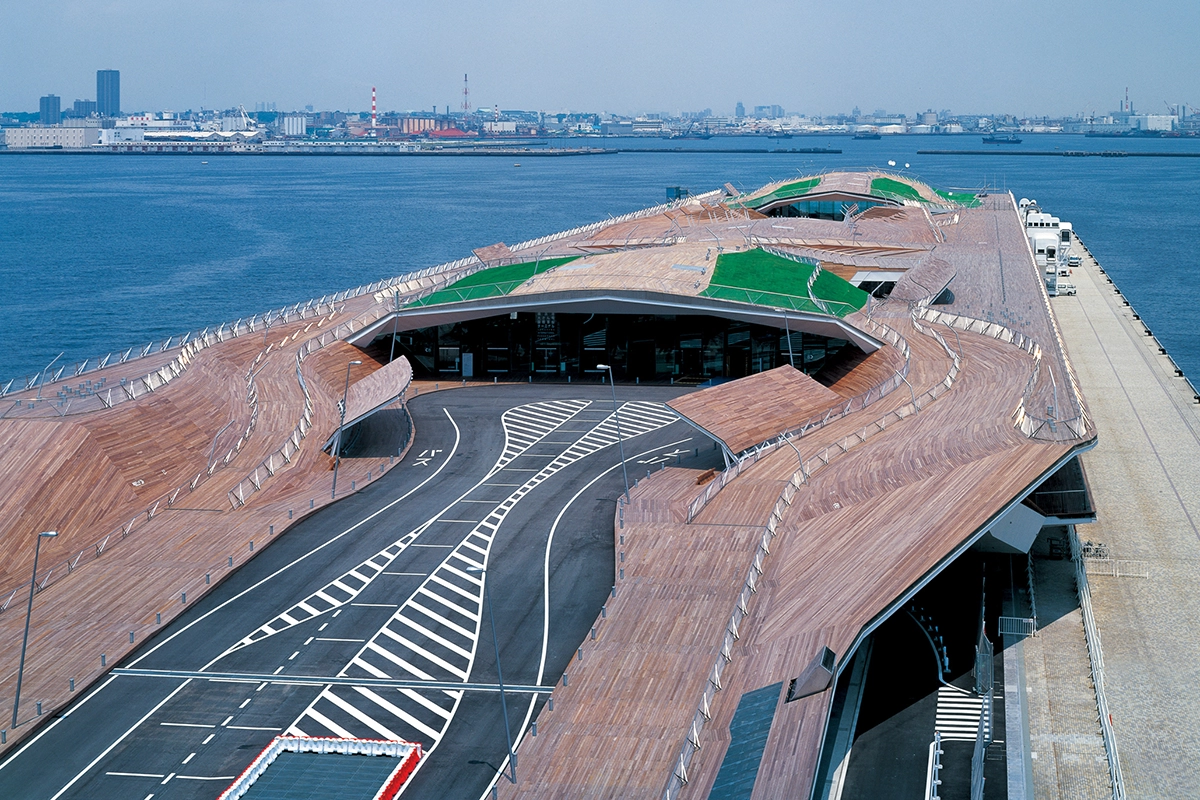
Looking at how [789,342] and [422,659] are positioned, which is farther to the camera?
[789,342]

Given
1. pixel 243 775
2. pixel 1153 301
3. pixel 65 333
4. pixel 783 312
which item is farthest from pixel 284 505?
pixel 1153 301

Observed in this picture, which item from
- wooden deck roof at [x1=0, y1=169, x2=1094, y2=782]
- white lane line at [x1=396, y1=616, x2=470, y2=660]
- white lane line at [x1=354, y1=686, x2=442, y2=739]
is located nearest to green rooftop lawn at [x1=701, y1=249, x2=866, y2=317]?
wooden deck roof at [x1=0, y1=169, x2=1094, y2=782]

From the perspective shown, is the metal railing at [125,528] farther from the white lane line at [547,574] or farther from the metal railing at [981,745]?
the metal railing at [981,745]

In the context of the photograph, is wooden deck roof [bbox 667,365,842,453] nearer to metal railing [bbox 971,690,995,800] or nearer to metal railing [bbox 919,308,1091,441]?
metal railing [bbox 919,308,1091,441]

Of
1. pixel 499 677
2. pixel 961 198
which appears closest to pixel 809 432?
pixel 499 677

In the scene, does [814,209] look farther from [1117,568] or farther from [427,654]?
[427,654]
